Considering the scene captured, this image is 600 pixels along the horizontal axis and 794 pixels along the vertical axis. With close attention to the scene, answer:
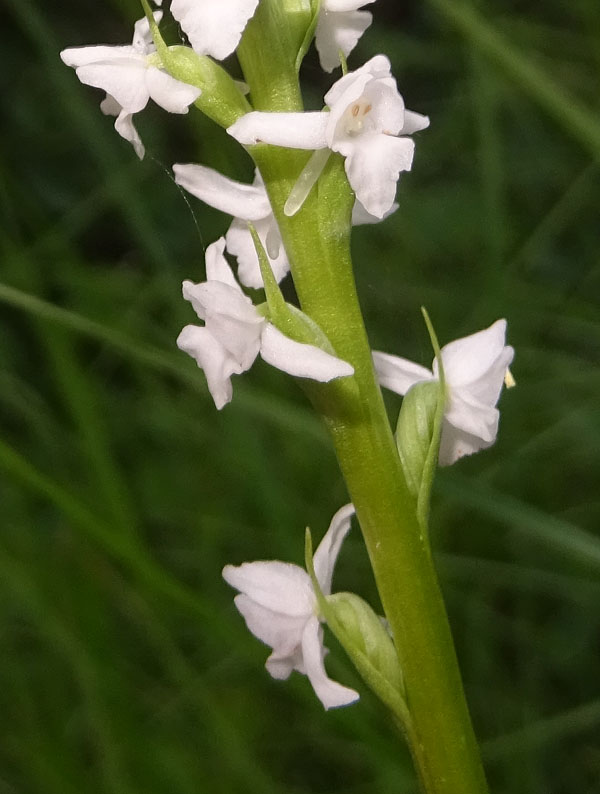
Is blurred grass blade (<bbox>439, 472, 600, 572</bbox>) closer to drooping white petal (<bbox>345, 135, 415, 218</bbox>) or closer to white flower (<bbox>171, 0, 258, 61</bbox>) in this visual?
drooping white petal (<bbox>345, 135, 415, 218</bbox>)

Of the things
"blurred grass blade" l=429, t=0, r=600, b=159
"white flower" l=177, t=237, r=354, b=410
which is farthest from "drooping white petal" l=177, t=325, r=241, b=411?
"blurred grass blade" l=429, t=0, r=600, b=159

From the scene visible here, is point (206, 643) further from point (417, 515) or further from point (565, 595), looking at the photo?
point (417, 515)

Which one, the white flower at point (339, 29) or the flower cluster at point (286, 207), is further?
the white flower at point (339, 29)

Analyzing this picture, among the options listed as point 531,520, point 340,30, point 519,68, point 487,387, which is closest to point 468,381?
point 487,387

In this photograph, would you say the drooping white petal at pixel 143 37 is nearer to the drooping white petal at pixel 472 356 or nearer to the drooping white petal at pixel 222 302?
the drooping white petal at pixel 222 302

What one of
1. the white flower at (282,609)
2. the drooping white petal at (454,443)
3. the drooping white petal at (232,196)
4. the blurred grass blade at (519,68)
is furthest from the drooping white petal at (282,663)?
the blurred grass blade at (519,68)

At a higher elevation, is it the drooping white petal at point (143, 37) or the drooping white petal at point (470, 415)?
the drooping white petal at point (143, 37)

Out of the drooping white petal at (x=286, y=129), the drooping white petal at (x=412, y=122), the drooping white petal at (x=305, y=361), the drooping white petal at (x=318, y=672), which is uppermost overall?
the drooping white petal at (x=412, y=122)
